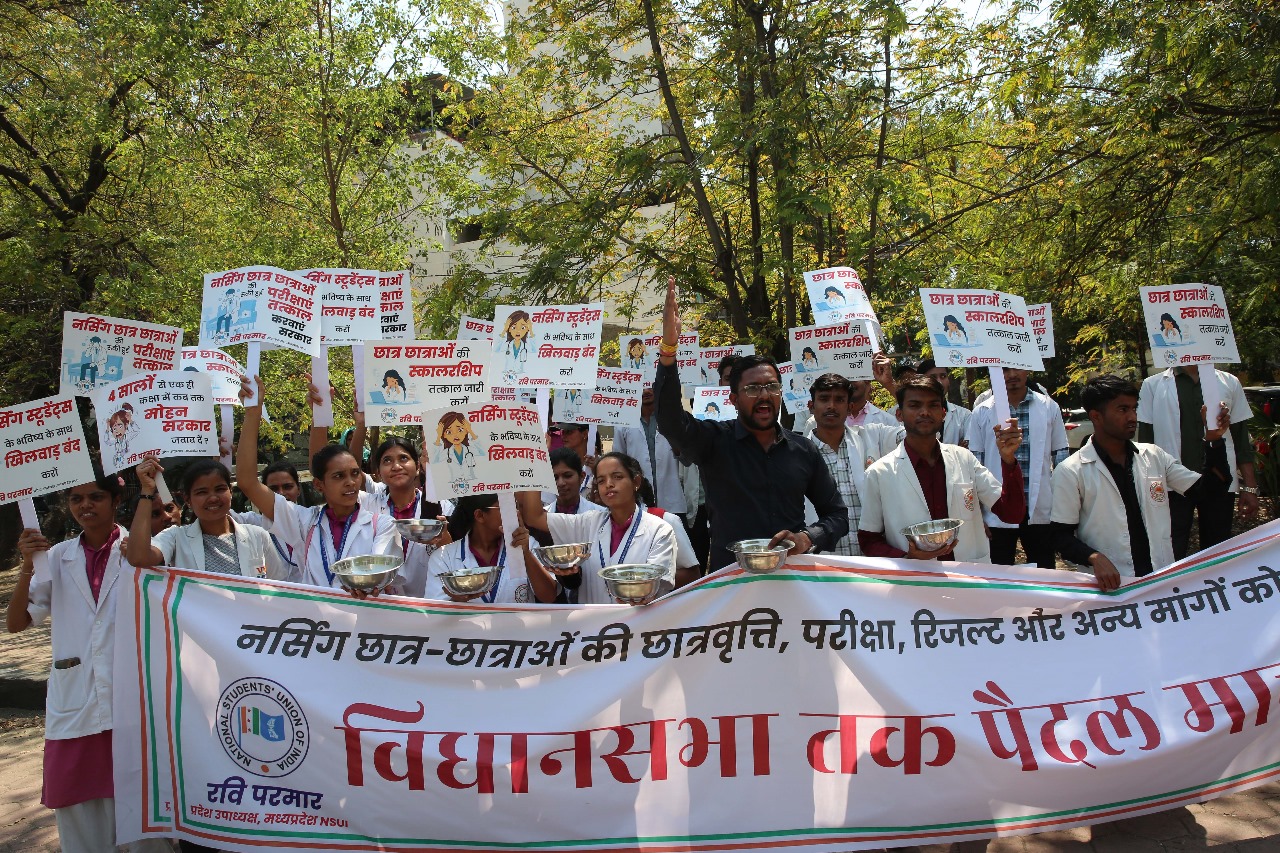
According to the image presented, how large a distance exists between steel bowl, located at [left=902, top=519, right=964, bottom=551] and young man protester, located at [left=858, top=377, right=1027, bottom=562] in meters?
0.29

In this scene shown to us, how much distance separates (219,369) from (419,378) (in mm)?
1311

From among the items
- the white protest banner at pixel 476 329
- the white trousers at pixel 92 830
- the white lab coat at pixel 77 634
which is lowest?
the white trousers at pixel 92 830

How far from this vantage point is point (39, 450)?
14.7 ft

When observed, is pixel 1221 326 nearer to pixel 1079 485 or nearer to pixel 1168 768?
pixel 1079 485

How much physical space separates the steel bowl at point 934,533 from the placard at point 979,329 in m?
0.98

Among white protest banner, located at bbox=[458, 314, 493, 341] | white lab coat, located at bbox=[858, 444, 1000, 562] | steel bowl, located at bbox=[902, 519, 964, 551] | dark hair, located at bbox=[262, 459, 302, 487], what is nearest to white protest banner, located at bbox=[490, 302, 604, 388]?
white protest banner, located at bbox=[458, 314, 493, 341]

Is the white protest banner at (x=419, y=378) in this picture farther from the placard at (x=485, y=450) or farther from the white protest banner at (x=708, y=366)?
the white protest banner at (x=708, y=366)

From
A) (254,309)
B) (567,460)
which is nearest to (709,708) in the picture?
(567,460)

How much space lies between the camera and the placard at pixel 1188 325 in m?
5.67

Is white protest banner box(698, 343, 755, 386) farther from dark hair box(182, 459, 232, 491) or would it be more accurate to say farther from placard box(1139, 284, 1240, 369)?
dark hair box(182, 459, 232, 491)

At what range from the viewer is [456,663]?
4105 mm

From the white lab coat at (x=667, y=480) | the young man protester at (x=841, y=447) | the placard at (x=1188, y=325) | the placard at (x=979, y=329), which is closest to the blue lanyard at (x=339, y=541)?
the young man protester at (x=841, y=447)

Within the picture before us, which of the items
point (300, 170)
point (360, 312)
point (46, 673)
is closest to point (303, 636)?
point (360, 312)

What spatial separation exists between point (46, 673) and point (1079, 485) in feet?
23.7
